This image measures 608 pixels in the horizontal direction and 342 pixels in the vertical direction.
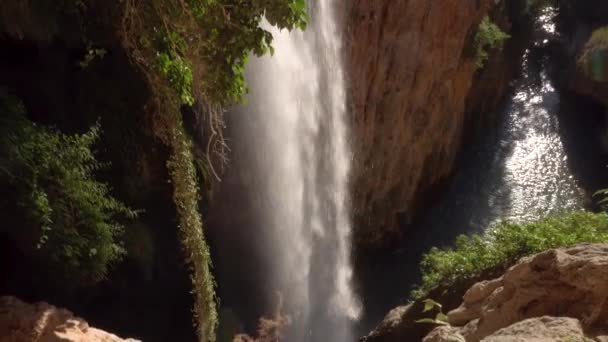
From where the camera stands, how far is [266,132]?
1036 cm

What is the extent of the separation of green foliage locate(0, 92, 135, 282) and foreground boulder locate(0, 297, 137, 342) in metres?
0.45

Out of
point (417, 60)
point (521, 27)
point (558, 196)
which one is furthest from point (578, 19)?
point (417, 60)

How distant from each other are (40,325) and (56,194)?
3.64ft

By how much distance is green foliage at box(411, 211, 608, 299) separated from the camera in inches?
266

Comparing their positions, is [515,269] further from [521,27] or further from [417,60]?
[521,27]

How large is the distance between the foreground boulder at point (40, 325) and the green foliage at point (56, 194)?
453 millimetres

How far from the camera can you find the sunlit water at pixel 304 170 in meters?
10.3

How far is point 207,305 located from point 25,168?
1.93m

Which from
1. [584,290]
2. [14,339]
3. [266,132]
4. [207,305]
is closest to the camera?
[584,290]

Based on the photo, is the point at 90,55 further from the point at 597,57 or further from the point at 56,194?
the point at 597,57

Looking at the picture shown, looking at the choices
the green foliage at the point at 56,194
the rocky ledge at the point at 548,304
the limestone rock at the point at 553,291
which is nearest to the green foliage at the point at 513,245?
the rocky ledge at the point at 548,304

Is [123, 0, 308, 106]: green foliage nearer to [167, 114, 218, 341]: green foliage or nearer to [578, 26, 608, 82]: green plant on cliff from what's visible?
[167, 114, 218, 341]: green foliage

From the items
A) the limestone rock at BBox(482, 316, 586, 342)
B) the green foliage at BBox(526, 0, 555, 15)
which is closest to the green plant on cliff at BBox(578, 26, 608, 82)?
the green foliage at BBox(526, 0, 555, 15)

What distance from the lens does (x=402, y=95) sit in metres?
12.8
